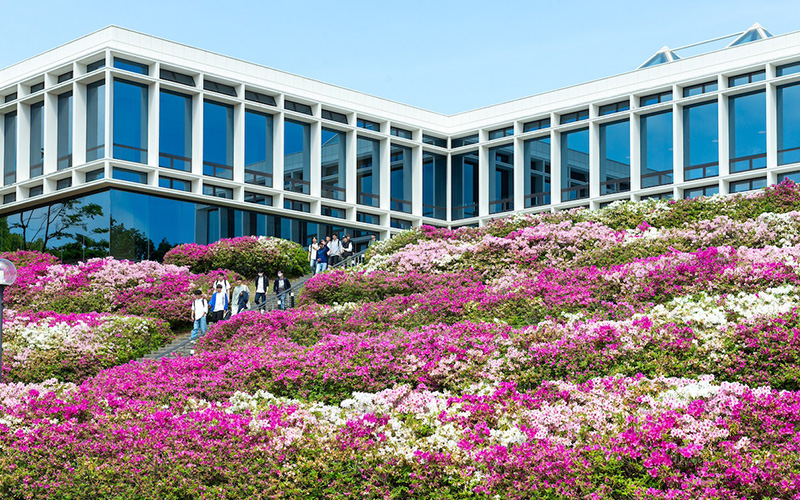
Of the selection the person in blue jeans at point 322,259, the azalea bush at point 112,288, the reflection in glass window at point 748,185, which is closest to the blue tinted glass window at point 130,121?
the azalea bush at point 112,288

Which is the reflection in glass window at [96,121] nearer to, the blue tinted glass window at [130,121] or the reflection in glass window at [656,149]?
the blue tinted glass window at [130,121]

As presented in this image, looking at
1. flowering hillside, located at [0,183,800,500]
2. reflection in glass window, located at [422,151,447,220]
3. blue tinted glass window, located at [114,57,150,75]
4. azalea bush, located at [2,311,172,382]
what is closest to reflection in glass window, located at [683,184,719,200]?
reflection in glass window, located at [422,151,447,220]

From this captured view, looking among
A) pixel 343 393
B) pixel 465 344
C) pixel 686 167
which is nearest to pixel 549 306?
pixel 465 344

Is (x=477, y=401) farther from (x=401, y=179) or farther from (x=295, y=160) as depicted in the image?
(x=401, y=179)

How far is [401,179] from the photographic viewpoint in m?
38.3

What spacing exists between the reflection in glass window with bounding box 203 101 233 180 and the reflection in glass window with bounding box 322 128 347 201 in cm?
448

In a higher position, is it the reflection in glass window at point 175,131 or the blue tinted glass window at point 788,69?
the blue tinted glass window at point 788,69

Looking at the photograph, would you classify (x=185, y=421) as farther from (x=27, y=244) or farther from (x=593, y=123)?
(x=593, y=123)

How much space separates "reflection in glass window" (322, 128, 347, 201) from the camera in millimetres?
36219

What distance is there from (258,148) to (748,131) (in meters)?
17.6

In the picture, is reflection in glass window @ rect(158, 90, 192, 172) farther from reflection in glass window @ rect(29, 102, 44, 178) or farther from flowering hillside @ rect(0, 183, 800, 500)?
flowering hillside @ rect(0, 183, 800, 500)

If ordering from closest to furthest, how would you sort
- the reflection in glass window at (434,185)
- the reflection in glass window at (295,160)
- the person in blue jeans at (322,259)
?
the person in blue jeans at (322,259) < the reflection in glass window at (295,160) < the reflection in glass window at (434,185)

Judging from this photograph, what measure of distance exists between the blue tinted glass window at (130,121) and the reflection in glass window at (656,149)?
1816 cm

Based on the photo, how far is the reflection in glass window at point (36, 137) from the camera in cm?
3238
